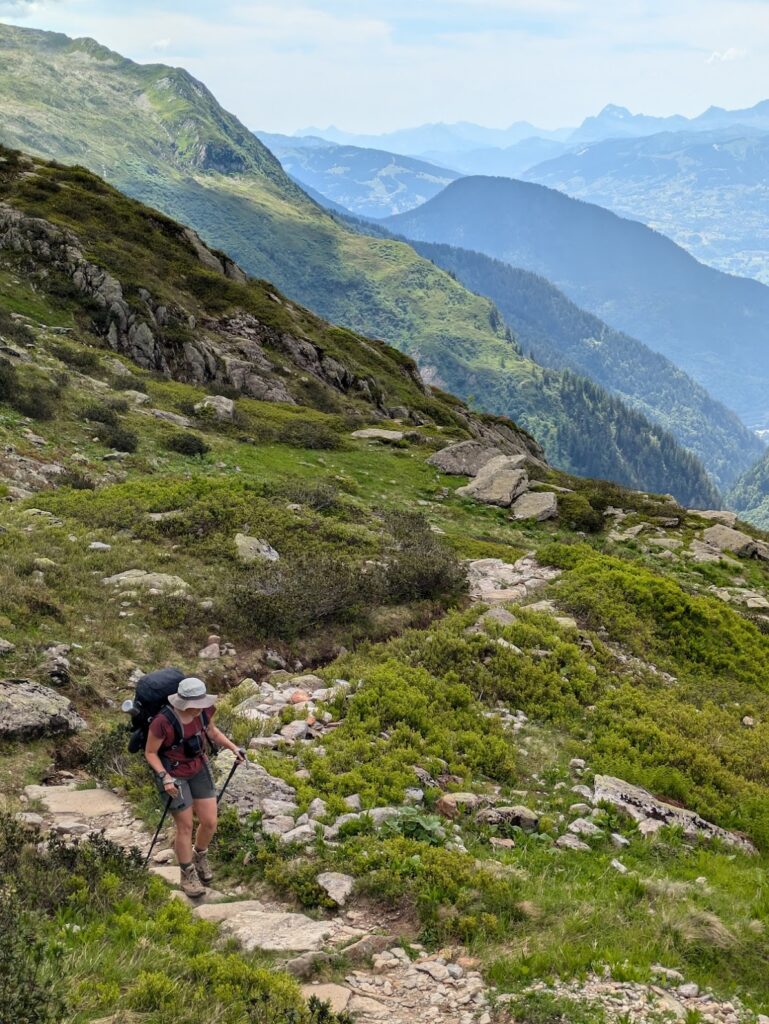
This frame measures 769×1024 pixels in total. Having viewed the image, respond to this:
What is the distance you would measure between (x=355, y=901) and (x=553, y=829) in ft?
10.3

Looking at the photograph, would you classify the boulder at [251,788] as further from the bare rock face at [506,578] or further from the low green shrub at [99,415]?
the low green shrub at [99,415]

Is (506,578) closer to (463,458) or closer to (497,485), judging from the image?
(497,485)

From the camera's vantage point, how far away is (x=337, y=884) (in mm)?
7852

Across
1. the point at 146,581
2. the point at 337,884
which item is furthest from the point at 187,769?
the point at 146,581

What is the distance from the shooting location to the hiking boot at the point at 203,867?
7.92m

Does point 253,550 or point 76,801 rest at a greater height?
point 253,550

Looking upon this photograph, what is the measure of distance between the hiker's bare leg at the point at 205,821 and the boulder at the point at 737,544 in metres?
29.2

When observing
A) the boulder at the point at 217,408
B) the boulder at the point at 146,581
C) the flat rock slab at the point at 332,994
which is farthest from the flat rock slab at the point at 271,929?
the boulder at the point at 217,408

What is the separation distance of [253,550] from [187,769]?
34.2 ft

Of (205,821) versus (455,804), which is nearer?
(205,821)

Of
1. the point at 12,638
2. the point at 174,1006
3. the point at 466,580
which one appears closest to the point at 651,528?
the point at 466,580

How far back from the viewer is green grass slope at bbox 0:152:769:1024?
6.61 meters

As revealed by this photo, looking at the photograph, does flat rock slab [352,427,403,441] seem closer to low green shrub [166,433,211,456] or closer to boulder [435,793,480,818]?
Result: low green shrub [166,433,211,456]

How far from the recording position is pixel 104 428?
91.9 ft
